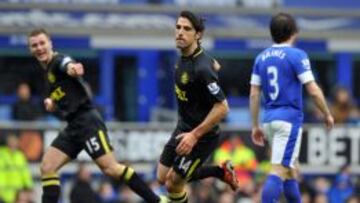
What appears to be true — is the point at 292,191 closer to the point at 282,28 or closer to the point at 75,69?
the point at 282,28

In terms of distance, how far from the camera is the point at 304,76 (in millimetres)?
14445

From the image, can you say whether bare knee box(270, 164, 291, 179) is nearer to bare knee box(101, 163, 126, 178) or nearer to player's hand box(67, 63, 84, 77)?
bare knee box(101, 163, 126, 178)

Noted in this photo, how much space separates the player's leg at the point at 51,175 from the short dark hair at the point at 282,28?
2.78 metres

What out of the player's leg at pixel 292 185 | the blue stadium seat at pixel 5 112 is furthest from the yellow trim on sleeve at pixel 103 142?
the blue stadium seat at pixel 5 112

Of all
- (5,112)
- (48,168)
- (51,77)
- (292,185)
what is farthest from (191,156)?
(5,112)

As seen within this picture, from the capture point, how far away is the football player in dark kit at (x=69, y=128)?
50.4 ft

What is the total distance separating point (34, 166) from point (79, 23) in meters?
4.79

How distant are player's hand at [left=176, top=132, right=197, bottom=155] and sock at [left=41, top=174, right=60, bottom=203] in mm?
1857

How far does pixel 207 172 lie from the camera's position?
15.0 m

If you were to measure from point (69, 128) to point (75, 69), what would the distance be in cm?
97

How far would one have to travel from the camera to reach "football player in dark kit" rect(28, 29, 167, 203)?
1536 cm

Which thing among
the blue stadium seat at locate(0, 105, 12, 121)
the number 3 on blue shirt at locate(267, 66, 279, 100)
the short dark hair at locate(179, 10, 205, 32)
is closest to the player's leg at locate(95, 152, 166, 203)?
the number 3 on blue shirt at locate(267, 66, 279, 100)

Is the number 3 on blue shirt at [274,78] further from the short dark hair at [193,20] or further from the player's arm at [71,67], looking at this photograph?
the player's arm at [71,67]

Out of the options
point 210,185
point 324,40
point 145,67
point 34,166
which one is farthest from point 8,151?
point 324,40
